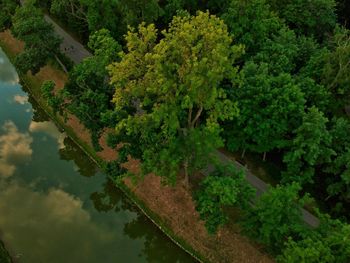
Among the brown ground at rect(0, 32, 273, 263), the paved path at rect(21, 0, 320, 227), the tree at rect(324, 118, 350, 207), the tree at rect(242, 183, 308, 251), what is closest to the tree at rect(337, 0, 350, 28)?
the tree at rect(324, 118, 350, 207)

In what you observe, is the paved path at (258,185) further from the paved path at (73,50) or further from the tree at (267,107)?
the paved path at (73,50)

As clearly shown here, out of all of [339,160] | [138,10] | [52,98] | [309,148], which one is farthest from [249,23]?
[52,98]

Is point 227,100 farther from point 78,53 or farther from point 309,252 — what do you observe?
point 78,53

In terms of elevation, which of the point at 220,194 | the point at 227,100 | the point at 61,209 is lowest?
the point at 61,209

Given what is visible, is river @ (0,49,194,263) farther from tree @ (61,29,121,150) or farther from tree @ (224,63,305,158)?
tree @ (224,63,305,158)

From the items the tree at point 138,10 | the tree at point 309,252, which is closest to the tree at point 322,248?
the tree at point 309,252
